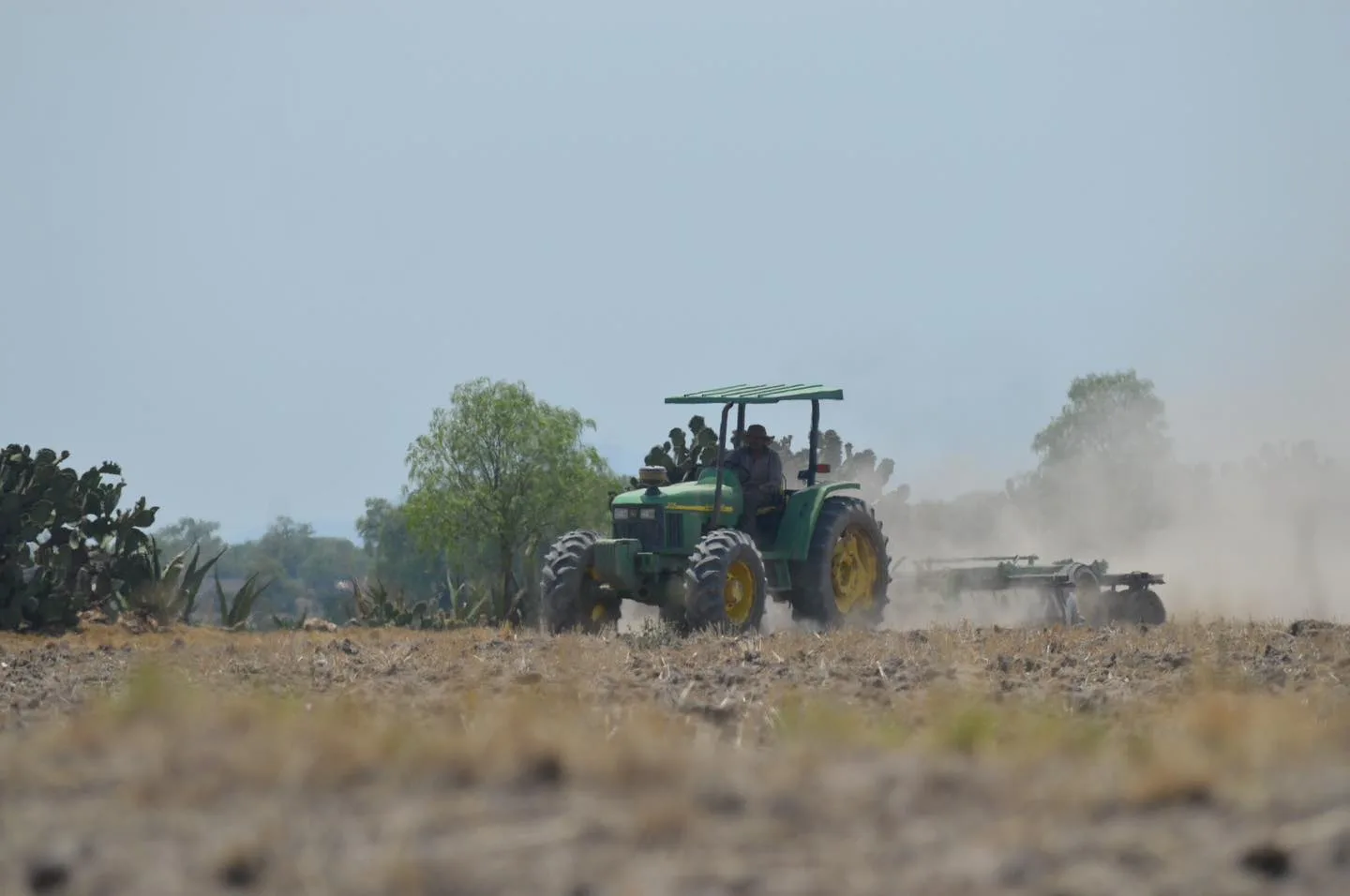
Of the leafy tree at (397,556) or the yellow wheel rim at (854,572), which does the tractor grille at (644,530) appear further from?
the leafy tree at (397,556)

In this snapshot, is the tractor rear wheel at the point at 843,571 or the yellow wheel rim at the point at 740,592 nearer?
the yellow wheel rim at the point at 740,592

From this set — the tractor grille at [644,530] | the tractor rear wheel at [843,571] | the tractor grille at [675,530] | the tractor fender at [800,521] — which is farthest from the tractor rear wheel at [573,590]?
the tractor rear wheel at [843,571]

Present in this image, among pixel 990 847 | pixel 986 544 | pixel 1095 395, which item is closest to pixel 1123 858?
pixel 990 847

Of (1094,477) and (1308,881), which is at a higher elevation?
(1094,477)

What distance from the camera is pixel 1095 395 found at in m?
77.1

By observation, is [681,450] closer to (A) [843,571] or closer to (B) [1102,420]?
(A) [843,571]

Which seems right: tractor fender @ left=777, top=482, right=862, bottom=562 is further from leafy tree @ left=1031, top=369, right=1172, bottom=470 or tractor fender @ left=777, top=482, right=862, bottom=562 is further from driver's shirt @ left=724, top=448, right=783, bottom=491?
leafy tree @ left=1031, top=369, right=1172, bottom=470

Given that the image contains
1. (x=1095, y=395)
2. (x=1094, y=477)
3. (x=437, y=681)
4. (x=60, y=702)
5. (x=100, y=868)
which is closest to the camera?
(x=100, y=868)

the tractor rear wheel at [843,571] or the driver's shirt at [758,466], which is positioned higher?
the driver's shirt at [758,466]

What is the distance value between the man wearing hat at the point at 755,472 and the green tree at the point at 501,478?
116ft

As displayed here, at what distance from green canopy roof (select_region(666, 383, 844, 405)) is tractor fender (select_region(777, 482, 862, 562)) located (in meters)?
1.03

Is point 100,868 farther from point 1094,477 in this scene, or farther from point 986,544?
point 1094,477

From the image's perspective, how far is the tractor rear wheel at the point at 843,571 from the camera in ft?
55.5

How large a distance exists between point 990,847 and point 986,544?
34.3 meters
